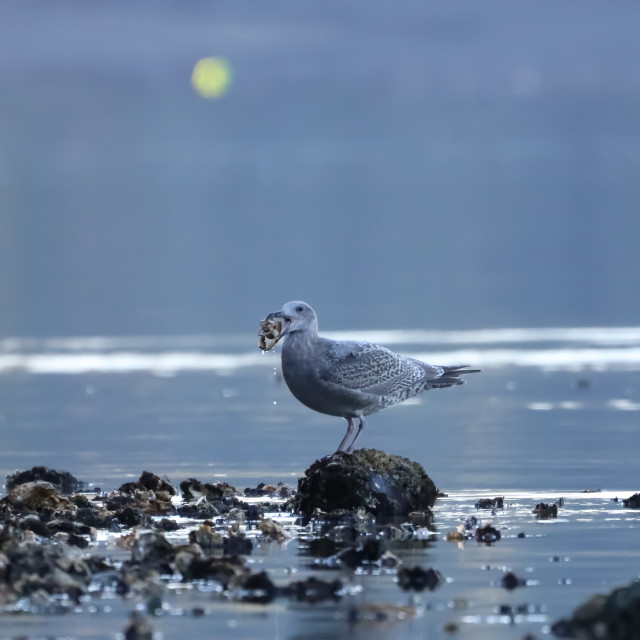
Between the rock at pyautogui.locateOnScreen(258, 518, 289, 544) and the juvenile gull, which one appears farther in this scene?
the juvenile gull

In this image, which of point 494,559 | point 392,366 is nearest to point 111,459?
point 392,366

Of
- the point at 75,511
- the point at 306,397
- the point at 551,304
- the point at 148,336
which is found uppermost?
the point at 551,304

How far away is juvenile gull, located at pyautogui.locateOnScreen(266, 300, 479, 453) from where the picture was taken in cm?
1688

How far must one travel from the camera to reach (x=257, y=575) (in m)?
11.4

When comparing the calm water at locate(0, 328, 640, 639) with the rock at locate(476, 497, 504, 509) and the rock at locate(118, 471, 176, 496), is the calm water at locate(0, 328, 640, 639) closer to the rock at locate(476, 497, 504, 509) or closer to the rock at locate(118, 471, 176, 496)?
the rock at locate(476, 497, 504, 509)

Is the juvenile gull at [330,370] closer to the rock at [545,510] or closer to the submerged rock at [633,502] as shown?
the rock at [545,510]

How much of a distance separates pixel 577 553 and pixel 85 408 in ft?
50.5

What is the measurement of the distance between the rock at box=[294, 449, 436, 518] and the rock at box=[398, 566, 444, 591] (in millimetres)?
3461

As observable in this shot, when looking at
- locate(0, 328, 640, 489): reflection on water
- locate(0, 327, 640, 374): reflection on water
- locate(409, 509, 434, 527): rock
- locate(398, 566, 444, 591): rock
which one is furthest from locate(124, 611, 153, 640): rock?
locate(0, 327, 640, 374): reflection on water

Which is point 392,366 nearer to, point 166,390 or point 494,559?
point 494,559

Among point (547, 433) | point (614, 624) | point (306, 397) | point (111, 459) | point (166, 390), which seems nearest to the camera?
point (614, 624)

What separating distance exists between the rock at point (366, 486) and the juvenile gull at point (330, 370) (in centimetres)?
135

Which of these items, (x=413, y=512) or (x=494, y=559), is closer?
(x=494, y=559)

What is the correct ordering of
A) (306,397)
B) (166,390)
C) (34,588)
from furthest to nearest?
1. (166,390)
2. (306,397)
3. (34,588)
